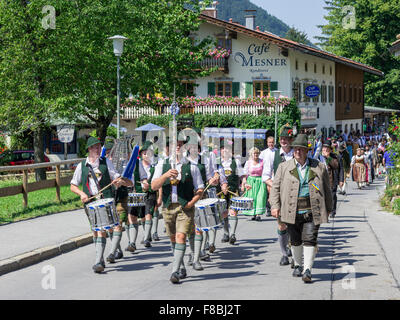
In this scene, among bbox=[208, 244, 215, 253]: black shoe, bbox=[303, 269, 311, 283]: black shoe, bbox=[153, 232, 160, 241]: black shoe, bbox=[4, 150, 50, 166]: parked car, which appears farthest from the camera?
bbox=[4, 150, 50, 166]: parked car

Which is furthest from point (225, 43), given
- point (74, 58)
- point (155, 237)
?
point (155, 237)

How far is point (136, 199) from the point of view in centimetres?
1135

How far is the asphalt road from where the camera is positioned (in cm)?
763

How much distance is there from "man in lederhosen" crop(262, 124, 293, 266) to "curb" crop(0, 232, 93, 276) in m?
3.75

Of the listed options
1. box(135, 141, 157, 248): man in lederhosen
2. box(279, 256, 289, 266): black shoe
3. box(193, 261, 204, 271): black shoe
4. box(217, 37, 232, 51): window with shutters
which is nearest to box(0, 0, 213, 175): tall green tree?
box(135, 141, 157, 248): man in lederhosen

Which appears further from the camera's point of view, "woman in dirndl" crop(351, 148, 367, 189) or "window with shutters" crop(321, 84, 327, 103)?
"window with shutters" crop(321, 84, 327, 103)

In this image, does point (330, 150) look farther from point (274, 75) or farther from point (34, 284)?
point (274, 75)

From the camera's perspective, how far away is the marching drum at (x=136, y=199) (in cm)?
1130

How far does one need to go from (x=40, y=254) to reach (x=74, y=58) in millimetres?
15482

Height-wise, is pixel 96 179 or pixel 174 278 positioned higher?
pixel 96 179

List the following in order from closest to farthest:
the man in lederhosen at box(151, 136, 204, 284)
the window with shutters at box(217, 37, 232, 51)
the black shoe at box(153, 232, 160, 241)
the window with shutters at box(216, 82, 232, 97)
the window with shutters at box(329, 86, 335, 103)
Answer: the man in lederhosen at box(151, 136, 204, 284)
the black shoe at box(153, 232, 160, 241)
the window with shutters at box(217, 37, 232, 51)
the window with shutters at box(216, 82, 232, 97)
the window with shutters at box(329, 86, 335, 103)

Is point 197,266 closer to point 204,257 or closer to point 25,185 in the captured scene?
point 204,257

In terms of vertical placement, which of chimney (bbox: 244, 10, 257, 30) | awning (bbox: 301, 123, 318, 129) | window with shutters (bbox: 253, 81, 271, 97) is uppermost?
chimney (bbox: 244, 10, 257, 30)

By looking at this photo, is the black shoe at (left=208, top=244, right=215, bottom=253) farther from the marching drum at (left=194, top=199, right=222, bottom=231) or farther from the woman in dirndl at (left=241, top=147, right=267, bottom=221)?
the woman in dirndl at (left=241, top=147, right=267, bottom=221)
